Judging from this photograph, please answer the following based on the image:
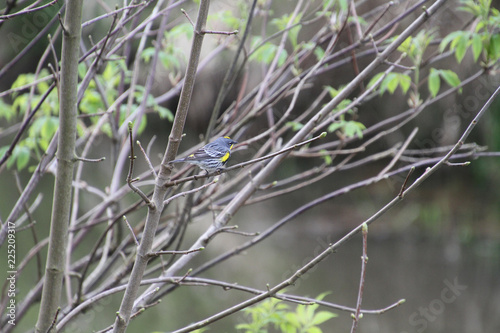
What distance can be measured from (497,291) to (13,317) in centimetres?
556

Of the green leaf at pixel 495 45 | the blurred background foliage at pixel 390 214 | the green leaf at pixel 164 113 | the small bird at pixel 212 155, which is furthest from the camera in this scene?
the blurred background foliage at pixel 390 214

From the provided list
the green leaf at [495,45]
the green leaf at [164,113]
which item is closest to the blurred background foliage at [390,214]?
the green leaf at [164,113]

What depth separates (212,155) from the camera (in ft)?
6.48

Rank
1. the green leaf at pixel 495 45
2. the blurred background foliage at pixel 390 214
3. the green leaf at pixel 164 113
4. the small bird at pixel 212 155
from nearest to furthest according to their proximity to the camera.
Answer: the green leaf at pixel 495 45 → the small bird at pixel 212 155 → the green leaf at pixel 164 113 → the blurred background foliage at pixel 390 214

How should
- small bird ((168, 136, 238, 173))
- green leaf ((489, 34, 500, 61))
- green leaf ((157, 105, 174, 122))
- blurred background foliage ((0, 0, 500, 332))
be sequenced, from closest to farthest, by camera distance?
green leaf ((489, 34, 500, 61)), small bird ((168, 136, 238, 173)), green leaf ((157, 105, 174, 122)), blurred background foliage ((0, 0, 500, 332))

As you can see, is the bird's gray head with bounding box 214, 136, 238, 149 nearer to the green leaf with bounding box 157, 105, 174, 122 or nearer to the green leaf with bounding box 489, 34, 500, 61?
the green leaf with bounding box 157, 105, 174, 122

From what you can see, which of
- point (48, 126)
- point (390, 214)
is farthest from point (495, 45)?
point (390, 214)

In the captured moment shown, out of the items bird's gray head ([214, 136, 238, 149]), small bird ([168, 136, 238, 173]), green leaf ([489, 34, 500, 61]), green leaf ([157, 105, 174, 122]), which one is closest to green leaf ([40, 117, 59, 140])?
green leaf ([157, 105, 174, 122])

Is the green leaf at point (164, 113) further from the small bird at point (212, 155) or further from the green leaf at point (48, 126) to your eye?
the green leaf at point (48, 126)

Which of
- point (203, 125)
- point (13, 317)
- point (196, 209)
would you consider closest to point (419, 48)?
point (196, 209)

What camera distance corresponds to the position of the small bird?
74.6 inches

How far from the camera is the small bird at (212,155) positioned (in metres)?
1.89

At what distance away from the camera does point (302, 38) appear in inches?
220

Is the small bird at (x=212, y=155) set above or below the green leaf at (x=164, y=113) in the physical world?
below
